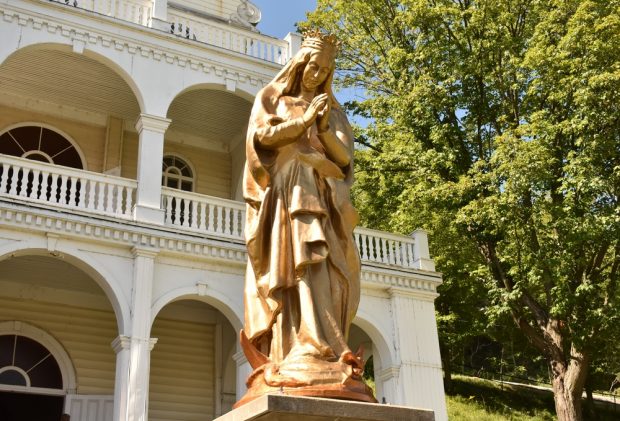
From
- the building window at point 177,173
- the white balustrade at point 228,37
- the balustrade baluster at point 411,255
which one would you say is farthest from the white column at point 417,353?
the white balustrade at point 228,37

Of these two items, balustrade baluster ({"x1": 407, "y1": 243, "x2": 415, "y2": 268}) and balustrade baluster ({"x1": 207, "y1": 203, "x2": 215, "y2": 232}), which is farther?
balustrade baluster ({"x1": 407, "y1": 243, "x2": 415, "y2": 268})

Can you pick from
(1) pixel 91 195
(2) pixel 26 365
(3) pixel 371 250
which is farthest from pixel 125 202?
(3) pixel 371 250

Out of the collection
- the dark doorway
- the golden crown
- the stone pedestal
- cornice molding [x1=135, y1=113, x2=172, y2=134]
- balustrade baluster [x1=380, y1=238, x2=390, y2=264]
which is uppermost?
cornice molding [x1=135, y1=113, x2=172, y2=134]

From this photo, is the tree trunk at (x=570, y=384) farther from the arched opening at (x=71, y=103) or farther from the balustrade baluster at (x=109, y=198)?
the arched opening at (x=71, y=103)

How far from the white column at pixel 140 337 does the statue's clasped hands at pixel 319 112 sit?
339 inches

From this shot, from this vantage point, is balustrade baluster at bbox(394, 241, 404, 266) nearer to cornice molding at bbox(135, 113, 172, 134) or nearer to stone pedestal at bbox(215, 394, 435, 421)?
cornice molding at bbox(135, 113, 172, 134)

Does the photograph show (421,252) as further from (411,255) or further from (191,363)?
(191,363)

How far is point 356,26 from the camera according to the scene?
2077cm

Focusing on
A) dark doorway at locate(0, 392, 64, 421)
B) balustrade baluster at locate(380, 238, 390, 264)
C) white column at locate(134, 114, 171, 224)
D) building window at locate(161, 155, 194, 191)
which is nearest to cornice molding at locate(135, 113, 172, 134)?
white column at locate(134, 114, 171, 224)

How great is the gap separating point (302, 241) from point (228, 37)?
13334mm

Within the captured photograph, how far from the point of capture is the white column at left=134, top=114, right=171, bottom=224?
14.4 metres

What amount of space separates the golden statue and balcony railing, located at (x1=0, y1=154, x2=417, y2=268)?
9.06 m

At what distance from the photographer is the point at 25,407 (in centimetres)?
1508

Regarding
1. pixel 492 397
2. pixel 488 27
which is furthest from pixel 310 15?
pixel 492 397
